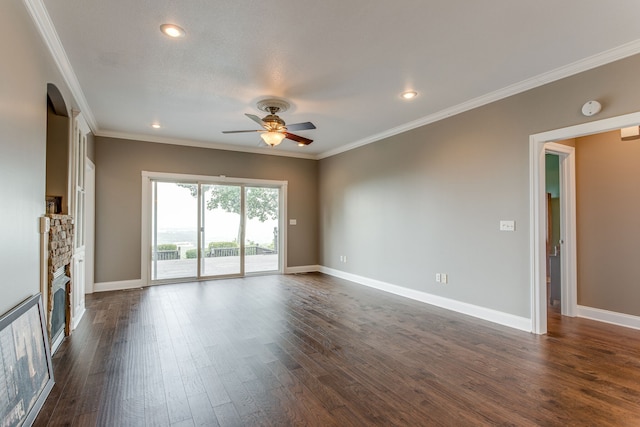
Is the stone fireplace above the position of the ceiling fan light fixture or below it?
below

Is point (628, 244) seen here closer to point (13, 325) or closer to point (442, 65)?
point (442, 65)

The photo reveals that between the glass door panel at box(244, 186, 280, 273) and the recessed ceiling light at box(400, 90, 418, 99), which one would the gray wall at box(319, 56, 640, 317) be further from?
the glass door panel at box(244, 186, 280, 273)

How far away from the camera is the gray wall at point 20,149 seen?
1.88 metres

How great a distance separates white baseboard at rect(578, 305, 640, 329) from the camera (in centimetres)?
376

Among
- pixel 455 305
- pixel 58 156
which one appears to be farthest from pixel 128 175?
pixel 455 305

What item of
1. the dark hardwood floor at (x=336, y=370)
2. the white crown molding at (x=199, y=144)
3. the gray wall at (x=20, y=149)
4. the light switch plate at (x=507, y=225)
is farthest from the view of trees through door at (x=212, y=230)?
the light switch plate at (x=507, y=225)

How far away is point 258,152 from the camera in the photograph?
7.07 m

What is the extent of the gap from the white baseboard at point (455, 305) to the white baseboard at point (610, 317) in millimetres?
1218

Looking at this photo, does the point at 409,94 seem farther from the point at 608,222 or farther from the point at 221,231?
the point at 221,231

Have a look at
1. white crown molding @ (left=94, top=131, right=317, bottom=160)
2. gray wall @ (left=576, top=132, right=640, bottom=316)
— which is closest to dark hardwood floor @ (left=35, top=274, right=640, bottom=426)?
gray wall @ (left=576, top=132, right=640, bottom=316)

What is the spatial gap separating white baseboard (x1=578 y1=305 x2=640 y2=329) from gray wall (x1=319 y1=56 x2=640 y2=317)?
1.22m

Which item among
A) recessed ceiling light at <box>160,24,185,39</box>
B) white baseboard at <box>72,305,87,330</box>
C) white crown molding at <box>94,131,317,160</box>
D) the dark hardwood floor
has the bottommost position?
the dark hardwood floor

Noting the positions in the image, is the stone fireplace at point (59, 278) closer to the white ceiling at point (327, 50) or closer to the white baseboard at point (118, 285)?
the white ceiling at point (327, 50)

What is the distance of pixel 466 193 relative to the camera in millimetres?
4375
